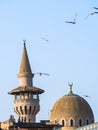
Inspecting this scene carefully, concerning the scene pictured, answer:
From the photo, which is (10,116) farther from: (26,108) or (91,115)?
(91,115)

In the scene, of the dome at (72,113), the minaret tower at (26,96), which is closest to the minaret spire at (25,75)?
the minaret tower at (26,96)

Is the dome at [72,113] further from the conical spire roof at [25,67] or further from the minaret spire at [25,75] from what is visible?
the conical spire roof at [25,67]

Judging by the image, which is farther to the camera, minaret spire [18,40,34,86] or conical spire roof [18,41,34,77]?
conical spire roof [18,41,34,77]

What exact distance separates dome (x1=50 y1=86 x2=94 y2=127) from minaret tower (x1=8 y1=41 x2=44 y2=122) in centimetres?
505

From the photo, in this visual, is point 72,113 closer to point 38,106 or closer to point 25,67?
point 38,106

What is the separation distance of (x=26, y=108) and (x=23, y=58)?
36.8 ft

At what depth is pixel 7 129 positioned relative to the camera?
6097 inches

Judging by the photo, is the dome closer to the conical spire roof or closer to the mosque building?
the mosque building

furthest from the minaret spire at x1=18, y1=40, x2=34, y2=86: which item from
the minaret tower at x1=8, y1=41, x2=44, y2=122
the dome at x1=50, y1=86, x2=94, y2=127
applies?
the dome at x1=50, y1=86, x2=94, y2=127

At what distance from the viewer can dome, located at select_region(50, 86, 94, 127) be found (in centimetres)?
18938

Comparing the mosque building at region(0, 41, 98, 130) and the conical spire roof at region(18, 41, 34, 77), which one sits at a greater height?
the conical spire roof at region(18, 41, 34, 77)

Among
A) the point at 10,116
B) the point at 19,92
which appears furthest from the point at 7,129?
the point at 19,92

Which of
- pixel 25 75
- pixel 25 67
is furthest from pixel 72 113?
pixel 25 67

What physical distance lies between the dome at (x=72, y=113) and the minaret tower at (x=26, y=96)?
16.6 feet
